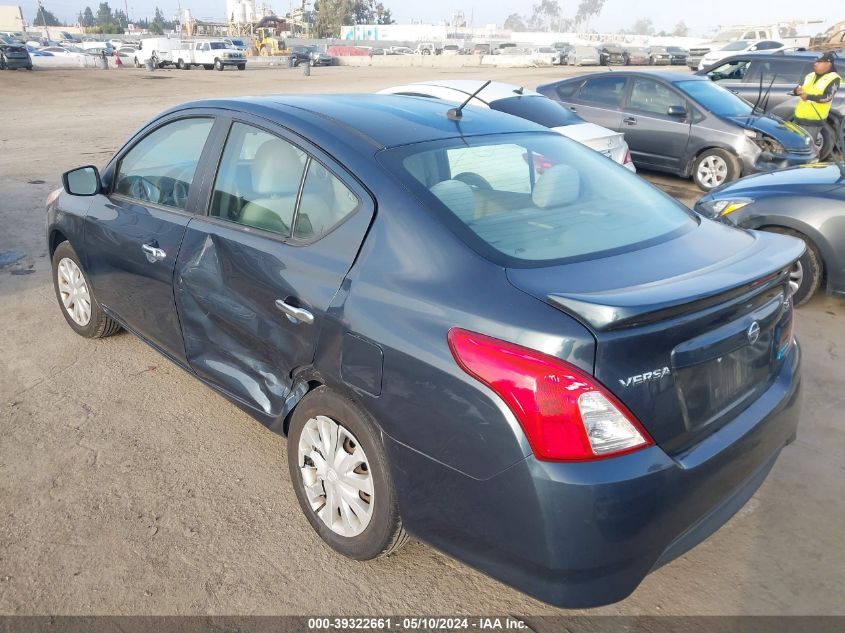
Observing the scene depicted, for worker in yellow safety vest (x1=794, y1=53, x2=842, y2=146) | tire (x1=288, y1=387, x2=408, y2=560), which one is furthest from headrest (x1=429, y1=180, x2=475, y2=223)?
worker in yellow safety vest (x1=794, y1=53, x2=842, y2=146)

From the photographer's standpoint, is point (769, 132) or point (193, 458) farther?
point (769, 132)

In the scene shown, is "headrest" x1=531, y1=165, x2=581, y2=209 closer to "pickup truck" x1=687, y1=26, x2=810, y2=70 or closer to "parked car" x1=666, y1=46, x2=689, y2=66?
"pickup truck" x1=687, y1=26, x2=810, y2=70

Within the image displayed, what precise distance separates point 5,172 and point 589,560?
10656 millimetres

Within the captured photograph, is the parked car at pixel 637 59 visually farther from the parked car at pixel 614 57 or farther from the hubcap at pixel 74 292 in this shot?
the hubcap at pixel 74 292

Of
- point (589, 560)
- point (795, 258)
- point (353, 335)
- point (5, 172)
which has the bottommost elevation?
point (5, 172)

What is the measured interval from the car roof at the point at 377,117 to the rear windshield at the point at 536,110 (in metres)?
4.34

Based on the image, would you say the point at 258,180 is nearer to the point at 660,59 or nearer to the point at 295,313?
the point at 295,313

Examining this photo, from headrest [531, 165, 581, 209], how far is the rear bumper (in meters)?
A: 1.10

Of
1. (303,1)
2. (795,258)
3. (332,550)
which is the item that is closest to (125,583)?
(332,550)

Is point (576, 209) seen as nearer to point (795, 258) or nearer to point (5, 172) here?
point (795, 258)

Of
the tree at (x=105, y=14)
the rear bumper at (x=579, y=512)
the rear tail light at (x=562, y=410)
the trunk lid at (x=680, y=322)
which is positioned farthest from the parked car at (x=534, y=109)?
the tree at (x=105, y=14)

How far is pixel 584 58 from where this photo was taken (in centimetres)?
5172

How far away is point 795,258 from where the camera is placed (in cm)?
254

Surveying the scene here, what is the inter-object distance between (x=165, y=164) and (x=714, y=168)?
792 centimetres
